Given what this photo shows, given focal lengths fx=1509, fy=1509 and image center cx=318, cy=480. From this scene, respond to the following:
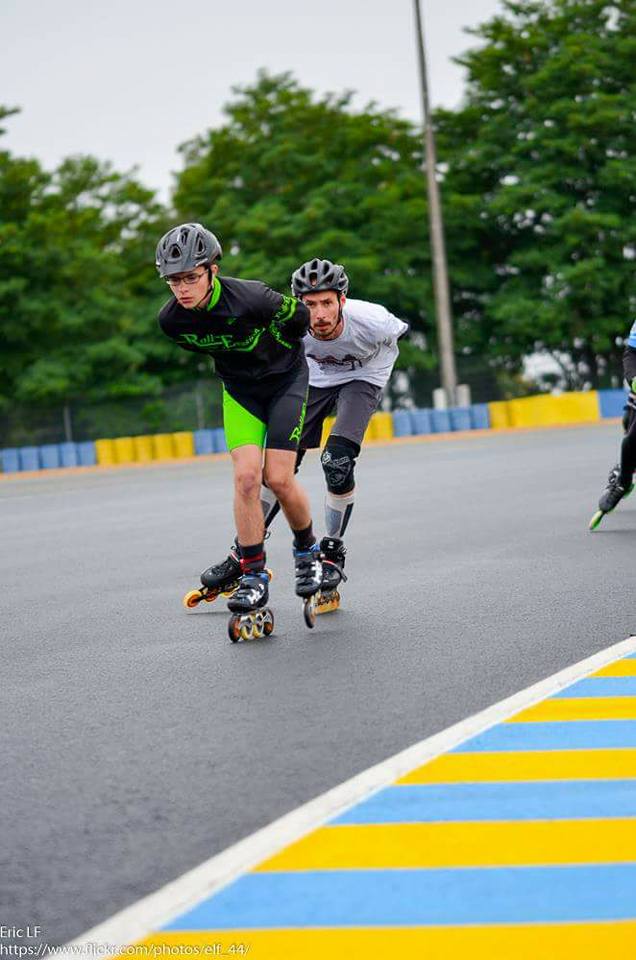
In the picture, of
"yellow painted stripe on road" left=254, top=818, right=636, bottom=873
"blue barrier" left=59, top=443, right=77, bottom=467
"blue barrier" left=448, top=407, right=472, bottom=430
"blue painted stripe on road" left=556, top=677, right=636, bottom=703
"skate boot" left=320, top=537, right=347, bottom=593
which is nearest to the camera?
"yellow painted stripe on road" left=254, top=818, right=636, bottom=873

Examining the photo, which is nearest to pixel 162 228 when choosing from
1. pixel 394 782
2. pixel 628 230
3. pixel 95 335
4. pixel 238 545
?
pixel 95 335

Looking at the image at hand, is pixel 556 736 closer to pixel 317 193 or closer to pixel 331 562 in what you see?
pixel 331 562

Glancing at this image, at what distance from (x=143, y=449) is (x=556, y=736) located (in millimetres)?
36996

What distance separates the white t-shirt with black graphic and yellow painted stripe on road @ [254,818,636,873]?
4994mm

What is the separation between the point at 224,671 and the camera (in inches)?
258

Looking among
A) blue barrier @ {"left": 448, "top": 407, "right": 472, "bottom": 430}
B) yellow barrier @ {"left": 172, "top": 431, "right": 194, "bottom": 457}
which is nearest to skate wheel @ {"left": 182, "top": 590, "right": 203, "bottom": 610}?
blue barrier @ {"left": 448, "top": 407, "right": 472, "bottom": 430}

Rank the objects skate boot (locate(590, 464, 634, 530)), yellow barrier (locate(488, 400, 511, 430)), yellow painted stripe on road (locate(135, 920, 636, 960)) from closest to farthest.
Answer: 1. yellow painted stripe on road (locate(135, 920, 636, 960))
2. skate boot (locate(590, 464, 634, 530))
3. yellow barrier (locate(488, 400, 511, 430))

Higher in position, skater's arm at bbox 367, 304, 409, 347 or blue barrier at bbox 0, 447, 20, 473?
skater's arm at bbox 367, 304, 409, 347

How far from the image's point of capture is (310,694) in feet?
19.2

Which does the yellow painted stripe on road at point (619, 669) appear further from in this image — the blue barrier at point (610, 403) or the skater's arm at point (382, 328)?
the blue barrier at point (610, 403)

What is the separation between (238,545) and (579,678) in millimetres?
2484

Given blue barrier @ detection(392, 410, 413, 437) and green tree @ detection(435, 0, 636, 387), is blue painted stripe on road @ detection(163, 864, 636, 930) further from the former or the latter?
green tree @ detection(435, 0, 636, 387)

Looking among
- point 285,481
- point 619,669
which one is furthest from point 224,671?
point 619,669

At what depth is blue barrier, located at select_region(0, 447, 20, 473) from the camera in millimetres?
40812
